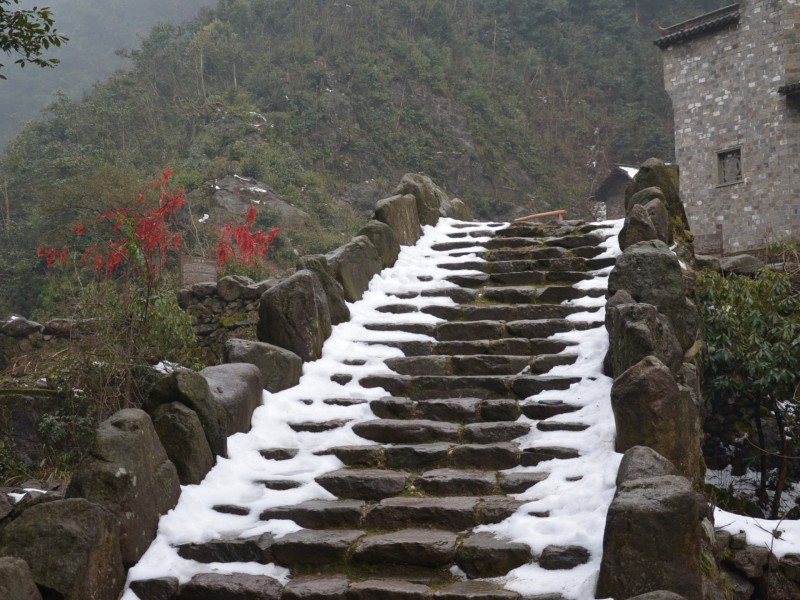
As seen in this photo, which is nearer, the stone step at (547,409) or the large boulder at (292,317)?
the stone step at (547,409)

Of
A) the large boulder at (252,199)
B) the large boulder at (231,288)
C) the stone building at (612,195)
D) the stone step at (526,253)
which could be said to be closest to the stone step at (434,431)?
the stone step at (526,253)

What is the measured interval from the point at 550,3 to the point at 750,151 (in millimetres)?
19341

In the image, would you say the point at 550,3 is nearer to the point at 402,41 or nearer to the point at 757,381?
the point at 402,41

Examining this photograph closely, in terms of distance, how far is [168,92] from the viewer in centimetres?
3216

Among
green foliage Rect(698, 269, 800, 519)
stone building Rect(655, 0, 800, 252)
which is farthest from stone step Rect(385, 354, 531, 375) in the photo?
stone building Rect(655, 0, 800, 252)

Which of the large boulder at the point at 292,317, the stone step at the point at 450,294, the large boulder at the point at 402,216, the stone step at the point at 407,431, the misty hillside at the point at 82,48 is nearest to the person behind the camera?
the stone step at the point at 407,431

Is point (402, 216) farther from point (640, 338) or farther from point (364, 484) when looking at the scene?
point (364, 484)

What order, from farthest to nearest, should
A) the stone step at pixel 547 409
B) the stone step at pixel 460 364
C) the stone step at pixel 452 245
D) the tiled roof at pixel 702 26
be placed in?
the tiled roof at pixel 702 26
the stone step at pixel 452 245
the stone step at pixel 460 364
the stone step at pixel 547 409

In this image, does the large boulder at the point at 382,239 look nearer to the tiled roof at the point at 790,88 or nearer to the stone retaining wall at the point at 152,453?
the stone retaining wall at the point at 152,453

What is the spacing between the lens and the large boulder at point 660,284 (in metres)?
6.21

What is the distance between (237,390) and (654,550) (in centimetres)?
291

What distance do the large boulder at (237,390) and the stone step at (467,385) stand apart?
92cm

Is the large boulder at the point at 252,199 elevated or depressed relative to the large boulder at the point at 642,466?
elevated

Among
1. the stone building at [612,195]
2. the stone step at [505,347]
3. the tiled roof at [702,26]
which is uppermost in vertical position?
the tiled roof at [702,26]
